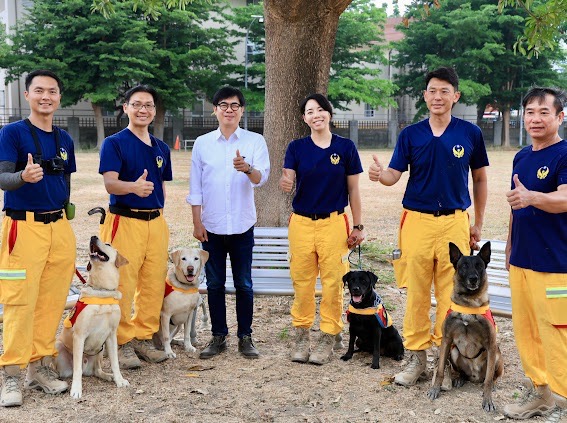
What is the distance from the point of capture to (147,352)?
5465 millimetres

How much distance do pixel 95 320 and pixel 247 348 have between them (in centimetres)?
147

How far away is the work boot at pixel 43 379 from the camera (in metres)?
4.73

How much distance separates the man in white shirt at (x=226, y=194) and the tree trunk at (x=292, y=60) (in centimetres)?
237

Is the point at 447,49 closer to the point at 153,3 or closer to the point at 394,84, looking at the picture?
the point at 394,84

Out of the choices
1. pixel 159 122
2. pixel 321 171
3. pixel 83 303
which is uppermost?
pixel 159 122

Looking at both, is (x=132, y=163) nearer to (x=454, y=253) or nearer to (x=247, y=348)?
(x=247, y=348)

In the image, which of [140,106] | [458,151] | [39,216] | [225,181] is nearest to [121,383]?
[39,216]

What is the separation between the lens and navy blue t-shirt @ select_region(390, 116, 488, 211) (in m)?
4.80

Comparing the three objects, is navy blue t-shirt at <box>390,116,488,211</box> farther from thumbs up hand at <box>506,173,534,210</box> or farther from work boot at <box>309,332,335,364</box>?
work boot at <box>309,332,335,364</box>

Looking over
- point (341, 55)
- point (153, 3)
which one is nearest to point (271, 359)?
point (153, 3)

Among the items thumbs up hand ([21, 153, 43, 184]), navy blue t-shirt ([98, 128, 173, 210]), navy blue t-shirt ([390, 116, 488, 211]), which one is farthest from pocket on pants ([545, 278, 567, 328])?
thumbs up hand ([21, 153, 43, 184])

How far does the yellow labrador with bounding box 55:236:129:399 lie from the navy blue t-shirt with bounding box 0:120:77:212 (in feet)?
1.43

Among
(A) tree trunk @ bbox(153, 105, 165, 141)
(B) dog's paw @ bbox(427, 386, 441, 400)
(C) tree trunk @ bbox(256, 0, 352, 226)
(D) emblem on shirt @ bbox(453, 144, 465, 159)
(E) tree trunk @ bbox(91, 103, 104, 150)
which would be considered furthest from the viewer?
(A) tree trunk @ bbox(153, 105, 165, 141)

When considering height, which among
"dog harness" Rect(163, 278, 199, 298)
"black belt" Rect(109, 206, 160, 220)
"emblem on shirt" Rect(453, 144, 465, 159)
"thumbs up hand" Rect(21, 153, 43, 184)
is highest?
"emblem on shirt" Rect(453, 144, 465, 159)
